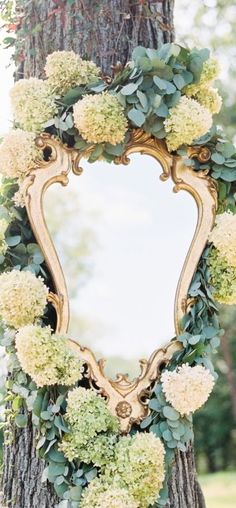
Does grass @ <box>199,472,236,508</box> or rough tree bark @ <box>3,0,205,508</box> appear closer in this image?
rough tree bark @ <box>3,0,205,508</box>

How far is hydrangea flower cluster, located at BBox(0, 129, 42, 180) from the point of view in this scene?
201cm

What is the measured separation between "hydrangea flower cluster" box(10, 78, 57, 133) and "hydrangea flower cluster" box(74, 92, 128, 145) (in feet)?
0.27

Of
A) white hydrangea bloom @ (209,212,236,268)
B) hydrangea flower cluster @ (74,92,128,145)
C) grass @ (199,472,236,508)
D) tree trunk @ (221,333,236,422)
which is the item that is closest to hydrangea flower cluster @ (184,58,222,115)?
hydrangea flower cluster @ (74,92,128,145)

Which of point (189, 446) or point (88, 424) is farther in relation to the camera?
point (189, 446)

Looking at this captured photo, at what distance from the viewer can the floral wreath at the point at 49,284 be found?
1891mm

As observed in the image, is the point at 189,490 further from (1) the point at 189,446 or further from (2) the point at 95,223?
(2) the point at 95,223

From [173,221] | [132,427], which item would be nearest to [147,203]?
[173,221]

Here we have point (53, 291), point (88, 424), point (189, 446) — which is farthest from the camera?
point (189, 446)

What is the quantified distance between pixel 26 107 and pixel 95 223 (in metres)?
0.34

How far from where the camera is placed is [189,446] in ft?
7.05

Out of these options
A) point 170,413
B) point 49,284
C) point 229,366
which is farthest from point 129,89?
point 229,366

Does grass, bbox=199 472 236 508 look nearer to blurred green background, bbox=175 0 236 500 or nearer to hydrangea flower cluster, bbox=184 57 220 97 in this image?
blurred green background, bbox=175 0 236 500

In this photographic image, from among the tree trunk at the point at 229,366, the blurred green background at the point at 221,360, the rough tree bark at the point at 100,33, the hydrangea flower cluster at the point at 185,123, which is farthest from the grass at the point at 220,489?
the hydrangea flower cluster at the point at 185,123

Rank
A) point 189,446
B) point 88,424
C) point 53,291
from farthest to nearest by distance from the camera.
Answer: point 189,446 → point 53,291 → point 88,424
